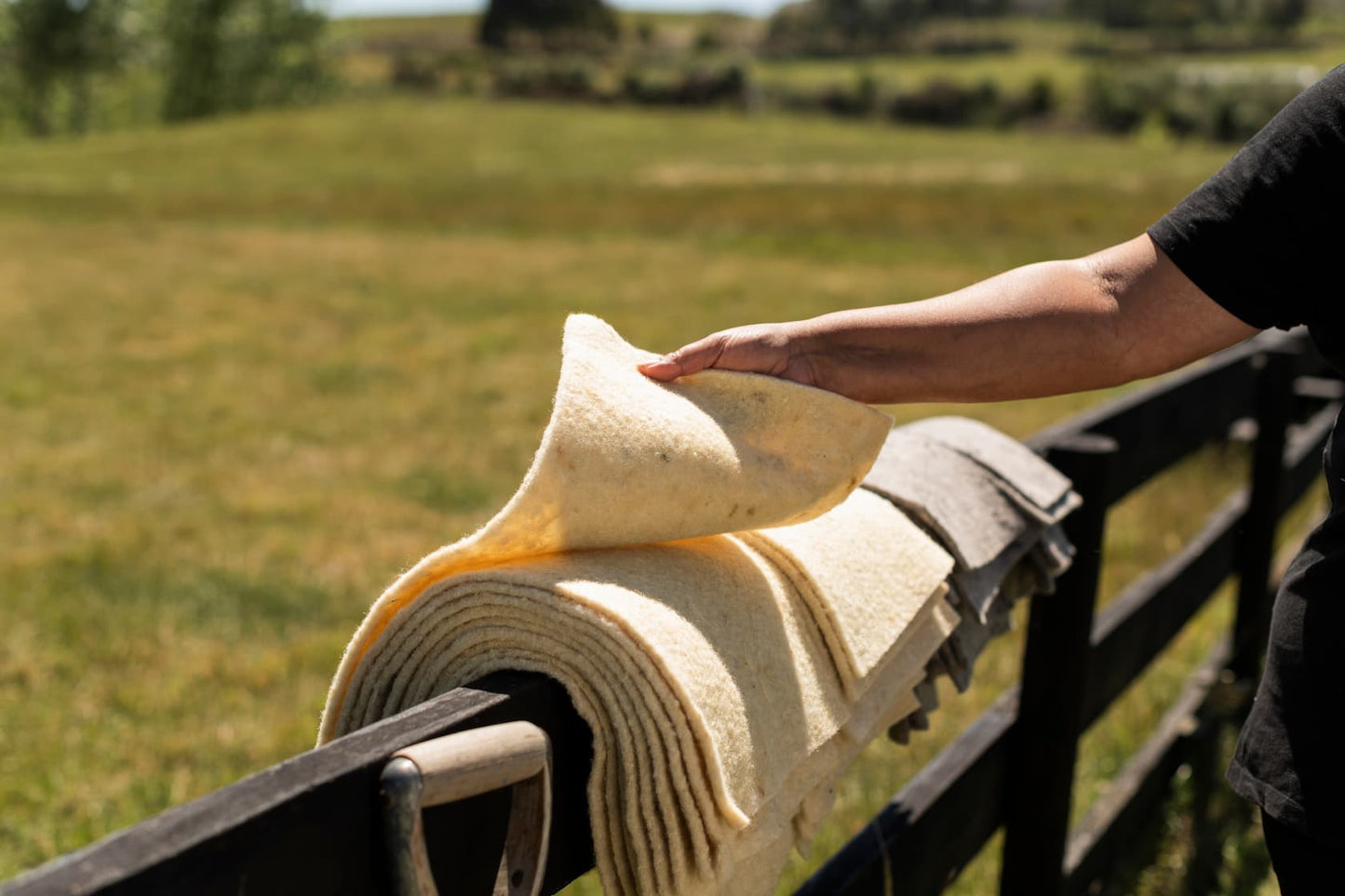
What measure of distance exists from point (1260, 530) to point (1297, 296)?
3.10 meters

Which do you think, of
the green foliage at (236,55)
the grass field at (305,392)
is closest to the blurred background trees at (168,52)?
the green foliage at (236,55)

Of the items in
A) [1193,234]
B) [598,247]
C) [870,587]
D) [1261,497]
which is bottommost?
[598,247]

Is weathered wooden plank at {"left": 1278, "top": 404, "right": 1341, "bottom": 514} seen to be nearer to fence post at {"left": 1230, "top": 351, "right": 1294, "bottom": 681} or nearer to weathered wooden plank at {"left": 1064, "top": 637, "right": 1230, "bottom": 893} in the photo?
fence post at {"left": 1230, "top": 351, "right": 1294, "bottom": 681}

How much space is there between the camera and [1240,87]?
225ft

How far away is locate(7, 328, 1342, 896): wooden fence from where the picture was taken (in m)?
0.85

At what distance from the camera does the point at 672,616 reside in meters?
1.22

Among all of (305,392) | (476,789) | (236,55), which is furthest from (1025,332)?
(236,55)

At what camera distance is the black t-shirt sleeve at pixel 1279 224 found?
4.53 ft

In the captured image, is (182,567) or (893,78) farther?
(893,78)

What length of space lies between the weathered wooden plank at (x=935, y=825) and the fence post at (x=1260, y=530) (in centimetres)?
197

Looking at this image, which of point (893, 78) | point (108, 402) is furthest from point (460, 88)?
point (108, 402)

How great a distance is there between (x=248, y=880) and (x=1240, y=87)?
77.3m

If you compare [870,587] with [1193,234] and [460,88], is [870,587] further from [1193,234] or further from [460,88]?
[460,88]

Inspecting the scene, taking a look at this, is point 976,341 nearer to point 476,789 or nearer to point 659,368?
point 659,368
